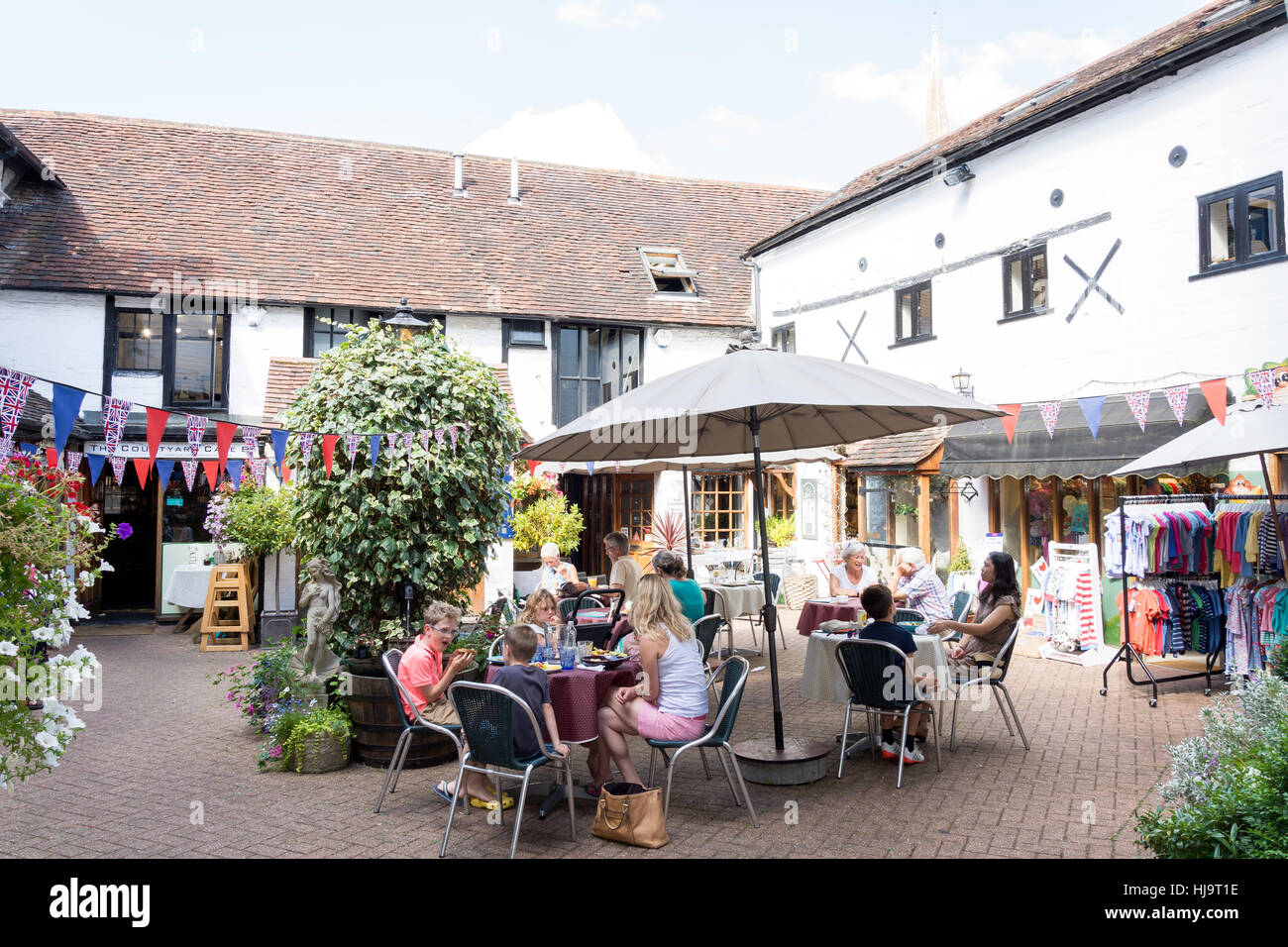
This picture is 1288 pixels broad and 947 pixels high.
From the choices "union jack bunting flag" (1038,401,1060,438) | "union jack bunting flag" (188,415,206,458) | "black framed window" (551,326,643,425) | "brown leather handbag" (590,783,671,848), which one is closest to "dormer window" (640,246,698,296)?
"black framed window" (551,326,643,425)

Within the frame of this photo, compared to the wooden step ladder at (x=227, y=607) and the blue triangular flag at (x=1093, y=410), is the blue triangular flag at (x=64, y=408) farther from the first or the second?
the blue triangular flag at (x=1093, y=410)

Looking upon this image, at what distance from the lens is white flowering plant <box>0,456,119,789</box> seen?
3045mm

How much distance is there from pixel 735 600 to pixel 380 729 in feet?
17.0

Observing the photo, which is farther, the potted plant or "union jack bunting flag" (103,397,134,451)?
"union jack bunting flag" (103,397,134,451)

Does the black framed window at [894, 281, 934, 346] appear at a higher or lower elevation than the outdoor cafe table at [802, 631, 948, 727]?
higher

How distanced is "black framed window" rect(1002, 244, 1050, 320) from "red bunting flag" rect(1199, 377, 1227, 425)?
3.08 meters

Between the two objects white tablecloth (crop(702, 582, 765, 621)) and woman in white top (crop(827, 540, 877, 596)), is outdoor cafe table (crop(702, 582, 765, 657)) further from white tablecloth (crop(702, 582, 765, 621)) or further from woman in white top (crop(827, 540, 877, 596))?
woman in white top (crop(827, 540, 877, 596))

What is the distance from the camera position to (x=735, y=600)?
1045 centimetres

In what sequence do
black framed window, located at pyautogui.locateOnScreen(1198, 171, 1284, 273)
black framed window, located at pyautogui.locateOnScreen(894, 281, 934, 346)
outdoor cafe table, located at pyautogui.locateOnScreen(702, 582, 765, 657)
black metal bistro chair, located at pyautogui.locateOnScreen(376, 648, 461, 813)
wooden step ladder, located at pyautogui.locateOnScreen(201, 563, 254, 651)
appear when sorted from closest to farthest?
black metal bistro chair, located at pyautogui.locateOnScreen(376, 648, 461, 813)
black framed window, located at pyautogui.locateOnScreen(1198, 171, 1284, 273)
outdoor cafe table, located at pyautogui.locateOnScreen(702, 582, 765, 657)
wooden step ladder, located at pyautogui.locateOnScreen(201, 563, 254, 651)
black framed window, located at pyautogui.locateOnScreen(894, 281, 934, 346)

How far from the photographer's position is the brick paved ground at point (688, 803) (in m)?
4.65

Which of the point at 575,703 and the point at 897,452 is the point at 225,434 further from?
the point at 897,452

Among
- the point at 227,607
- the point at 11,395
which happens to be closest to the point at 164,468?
the point at 227,607

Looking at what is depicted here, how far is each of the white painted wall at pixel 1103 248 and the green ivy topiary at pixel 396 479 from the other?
741 centimetres
